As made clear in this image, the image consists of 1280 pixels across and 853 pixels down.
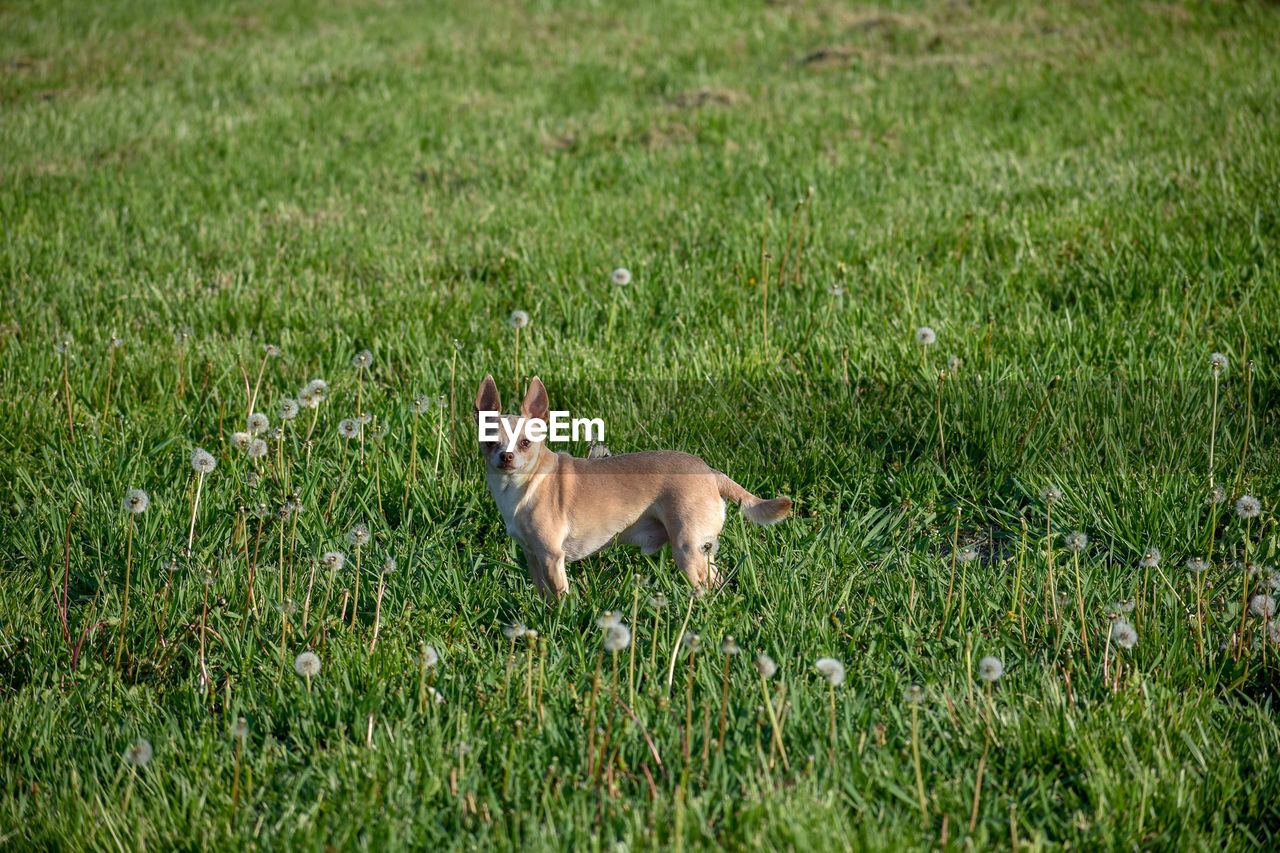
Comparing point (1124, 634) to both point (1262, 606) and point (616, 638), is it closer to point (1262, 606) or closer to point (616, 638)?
point (1262, 606)

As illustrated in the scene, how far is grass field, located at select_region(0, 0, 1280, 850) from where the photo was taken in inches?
104

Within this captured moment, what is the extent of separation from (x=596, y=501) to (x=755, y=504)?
549 mm

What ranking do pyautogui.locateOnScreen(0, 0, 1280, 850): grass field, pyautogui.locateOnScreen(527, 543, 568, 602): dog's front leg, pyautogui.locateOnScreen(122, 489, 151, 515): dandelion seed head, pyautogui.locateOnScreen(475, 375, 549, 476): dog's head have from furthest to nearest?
pyautogui.locateOnScreen(527, 543, 568, 602): dog's front leg < pyautogui.locateOnScreen(475, 375, 549, 476): dog's head < pyautogui.locateOnScreen(122, 489, 151, 515): dandelion seed head < pyautogui.locateOnScreen(0, 0, 1280, 850): grass field

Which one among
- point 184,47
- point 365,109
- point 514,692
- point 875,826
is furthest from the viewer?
point 184,47

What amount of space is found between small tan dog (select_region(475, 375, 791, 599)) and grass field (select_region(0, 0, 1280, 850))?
20cm

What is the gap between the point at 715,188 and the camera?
729 centimetres

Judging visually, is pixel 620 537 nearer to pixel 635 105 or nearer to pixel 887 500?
pixel 887 500

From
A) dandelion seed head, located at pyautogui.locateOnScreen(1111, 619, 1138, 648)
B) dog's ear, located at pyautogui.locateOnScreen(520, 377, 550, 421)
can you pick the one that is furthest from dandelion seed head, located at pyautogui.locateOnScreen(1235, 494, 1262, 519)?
dog's ear, located at pyautogui.locateOnScreen(520, 377, 550, 421)

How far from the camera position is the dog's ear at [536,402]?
3512mm

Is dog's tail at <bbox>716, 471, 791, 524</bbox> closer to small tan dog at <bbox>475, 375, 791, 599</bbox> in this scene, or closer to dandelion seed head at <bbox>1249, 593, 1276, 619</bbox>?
small tan dog at <bbox>475, 375, 791, 599</bbox>

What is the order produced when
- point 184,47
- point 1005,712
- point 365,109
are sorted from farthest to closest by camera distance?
point 184,47 < point 365,109 < point 1005,712

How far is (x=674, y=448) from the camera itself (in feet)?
14.5

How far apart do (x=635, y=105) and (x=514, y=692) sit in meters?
7.52

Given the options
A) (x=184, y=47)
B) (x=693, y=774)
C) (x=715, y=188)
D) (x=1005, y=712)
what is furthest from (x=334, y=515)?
(x=184, y=47)
